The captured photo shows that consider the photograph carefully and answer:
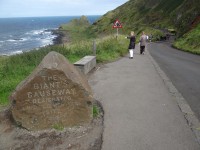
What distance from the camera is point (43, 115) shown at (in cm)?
663

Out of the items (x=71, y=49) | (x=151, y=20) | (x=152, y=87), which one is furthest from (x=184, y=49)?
(x=151, y=20)

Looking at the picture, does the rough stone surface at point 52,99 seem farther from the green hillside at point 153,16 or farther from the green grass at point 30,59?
the green hillside at point 153,16

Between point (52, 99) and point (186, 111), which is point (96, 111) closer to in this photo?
point (52, 99)

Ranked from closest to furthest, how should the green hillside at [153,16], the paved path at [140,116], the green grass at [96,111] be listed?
the paved path at [140,116] → the green grass at [96,111] → the green hillside at [153,16]

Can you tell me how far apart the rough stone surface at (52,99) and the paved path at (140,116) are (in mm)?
749

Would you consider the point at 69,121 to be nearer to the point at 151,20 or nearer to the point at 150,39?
the point at 150,39

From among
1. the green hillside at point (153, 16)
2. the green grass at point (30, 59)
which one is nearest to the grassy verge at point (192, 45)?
the green grass at point (30, 59)

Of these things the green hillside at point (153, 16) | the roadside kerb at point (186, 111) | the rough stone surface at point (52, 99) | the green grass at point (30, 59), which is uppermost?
the rough stone surface at point (52, 99)

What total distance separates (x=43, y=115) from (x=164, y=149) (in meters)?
2.77

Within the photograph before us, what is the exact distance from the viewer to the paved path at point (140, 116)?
18.5ft

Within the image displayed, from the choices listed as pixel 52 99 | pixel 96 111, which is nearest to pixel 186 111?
pixel 96 111

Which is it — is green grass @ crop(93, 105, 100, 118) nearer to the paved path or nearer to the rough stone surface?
the paved path

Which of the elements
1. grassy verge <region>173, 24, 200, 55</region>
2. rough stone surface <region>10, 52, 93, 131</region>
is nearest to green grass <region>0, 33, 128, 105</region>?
rough stone surface <region>10, 52, 93, 131</region>

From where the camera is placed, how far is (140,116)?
22.9ft
